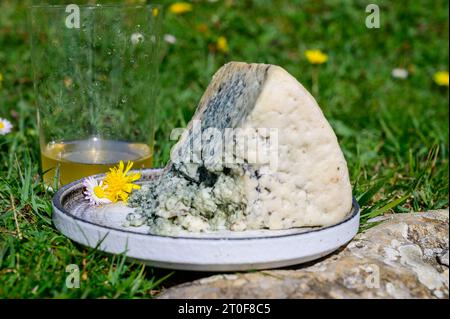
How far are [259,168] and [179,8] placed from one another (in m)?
3.82

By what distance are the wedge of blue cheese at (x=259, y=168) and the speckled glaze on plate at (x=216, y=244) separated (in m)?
0.06

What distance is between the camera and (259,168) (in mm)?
2439

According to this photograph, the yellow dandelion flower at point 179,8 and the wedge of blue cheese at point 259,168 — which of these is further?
the yellow dandelion flower at point 179,8

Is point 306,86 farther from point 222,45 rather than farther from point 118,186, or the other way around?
point 118,186

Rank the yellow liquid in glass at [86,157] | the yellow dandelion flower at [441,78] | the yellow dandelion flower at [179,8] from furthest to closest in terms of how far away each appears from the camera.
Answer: the yellow dandelion flower at [179,8] < the yellow dandelion flower at [441,78] < the yellow liquid in glass at [86,157]

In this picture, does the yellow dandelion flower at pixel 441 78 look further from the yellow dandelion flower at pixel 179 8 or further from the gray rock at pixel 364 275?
the gray rock at pixel 364 275

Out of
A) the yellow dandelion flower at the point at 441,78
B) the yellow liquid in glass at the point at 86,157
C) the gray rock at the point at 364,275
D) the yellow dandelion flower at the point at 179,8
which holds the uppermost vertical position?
the yellow dandelion flower at the point at 179,8

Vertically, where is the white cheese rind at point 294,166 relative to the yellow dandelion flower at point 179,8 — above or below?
below

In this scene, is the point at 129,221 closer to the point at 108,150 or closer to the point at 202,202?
the point at 202,202

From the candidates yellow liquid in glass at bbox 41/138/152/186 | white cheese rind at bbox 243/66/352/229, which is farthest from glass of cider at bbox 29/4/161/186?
white cheese rind at bbox 243/66/352/229

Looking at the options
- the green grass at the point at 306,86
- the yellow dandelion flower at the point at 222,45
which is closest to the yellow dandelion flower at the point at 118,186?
the green grass at the point at 306,86

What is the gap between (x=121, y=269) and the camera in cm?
242

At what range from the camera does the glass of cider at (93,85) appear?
10.9 ft
